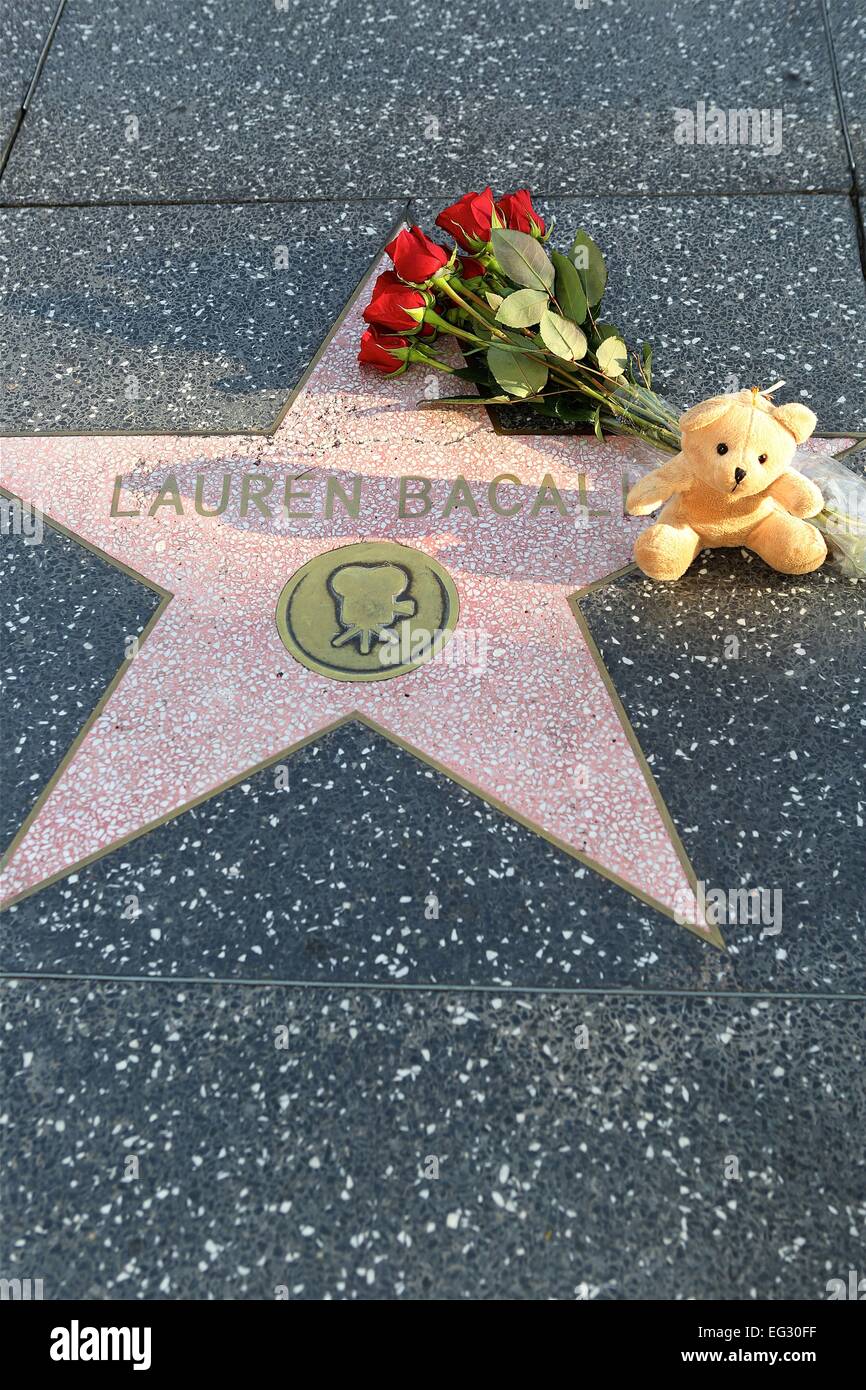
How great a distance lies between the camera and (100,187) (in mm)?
2902

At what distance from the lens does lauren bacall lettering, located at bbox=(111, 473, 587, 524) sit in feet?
7.09

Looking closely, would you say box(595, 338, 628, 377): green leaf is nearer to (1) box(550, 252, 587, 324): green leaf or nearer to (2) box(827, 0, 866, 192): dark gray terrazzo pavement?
(1) box(550, 252, 587, 324): green leaf

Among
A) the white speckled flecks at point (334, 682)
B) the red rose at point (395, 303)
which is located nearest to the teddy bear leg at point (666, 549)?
the white speckled flecks at point (334, 682)

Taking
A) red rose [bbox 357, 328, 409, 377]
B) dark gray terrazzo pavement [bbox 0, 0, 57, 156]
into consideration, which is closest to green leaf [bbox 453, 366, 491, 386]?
red rose [bbox 357, 328, 409, 377]

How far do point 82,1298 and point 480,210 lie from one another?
6.42ft

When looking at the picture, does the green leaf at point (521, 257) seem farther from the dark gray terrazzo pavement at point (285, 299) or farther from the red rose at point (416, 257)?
the dark gray terrazzo pavement at point (285, 299)

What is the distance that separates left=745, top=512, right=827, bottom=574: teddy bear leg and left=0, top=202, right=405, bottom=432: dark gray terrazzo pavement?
101 cm

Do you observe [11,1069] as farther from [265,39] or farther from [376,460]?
[265,39]

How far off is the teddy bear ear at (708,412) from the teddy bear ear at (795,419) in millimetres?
82

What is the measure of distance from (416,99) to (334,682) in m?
1.96

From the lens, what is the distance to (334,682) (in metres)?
1.92

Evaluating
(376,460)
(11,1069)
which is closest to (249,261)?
(376,460)
